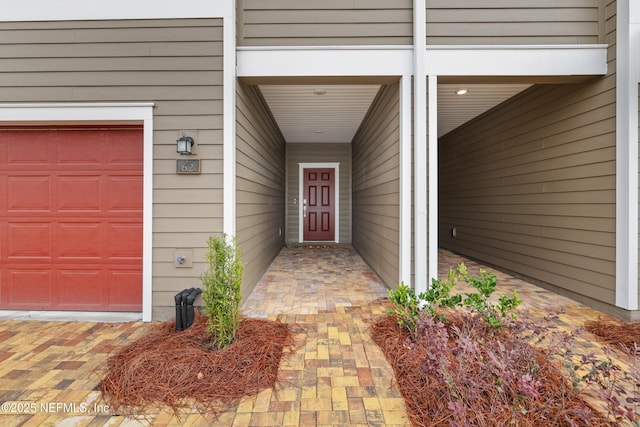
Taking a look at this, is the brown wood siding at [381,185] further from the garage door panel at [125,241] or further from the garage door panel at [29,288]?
the garage door panel at [29,288]

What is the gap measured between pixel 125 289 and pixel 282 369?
1.88 meters

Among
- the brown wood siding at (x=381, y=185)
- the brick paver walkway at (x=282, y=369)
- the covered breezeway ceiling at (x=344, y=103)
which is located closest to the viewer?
the brick paver walkway at (x=282, y=369)

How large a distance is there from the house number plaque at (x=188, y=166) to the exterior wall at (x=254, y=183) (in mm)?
369

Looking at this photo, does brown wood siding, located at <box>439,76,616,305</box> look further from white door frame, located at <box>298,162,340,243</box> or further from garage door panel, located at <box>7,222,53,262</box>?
garage door panel, located at <box>7,222,53,262</box>

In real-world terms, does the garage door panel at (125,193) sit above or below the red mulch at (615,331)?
above

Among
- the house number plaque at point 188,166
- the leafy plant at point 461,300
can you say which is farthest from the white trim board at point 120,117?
the leafy plant at point 461,300

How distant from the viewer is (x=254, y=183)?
12.4 ft

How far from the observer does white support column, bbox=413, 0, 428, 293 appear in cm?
287

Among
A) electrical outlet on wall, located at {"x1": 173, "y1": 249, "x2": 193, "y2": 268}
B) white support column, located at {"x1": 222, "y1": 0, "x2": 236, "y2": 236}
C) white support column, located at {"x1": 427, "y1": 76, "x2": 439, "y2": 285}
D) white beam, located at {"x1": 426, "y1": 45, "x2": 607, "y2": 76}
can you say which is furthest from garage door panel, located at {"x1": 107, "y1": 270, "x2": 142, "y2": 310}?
white beam, located at {"x1": 426, "y1": 45, "x2": 607, "y2": 76}

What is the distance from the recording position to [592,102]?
2982 mm

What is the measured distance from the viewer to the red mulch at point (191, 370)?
1.65 m

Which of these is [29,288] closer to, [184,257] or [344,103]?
[184,257]

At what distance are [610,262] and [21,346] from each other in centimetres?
496

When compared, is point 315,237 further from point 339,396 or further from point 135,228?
point 339,396
